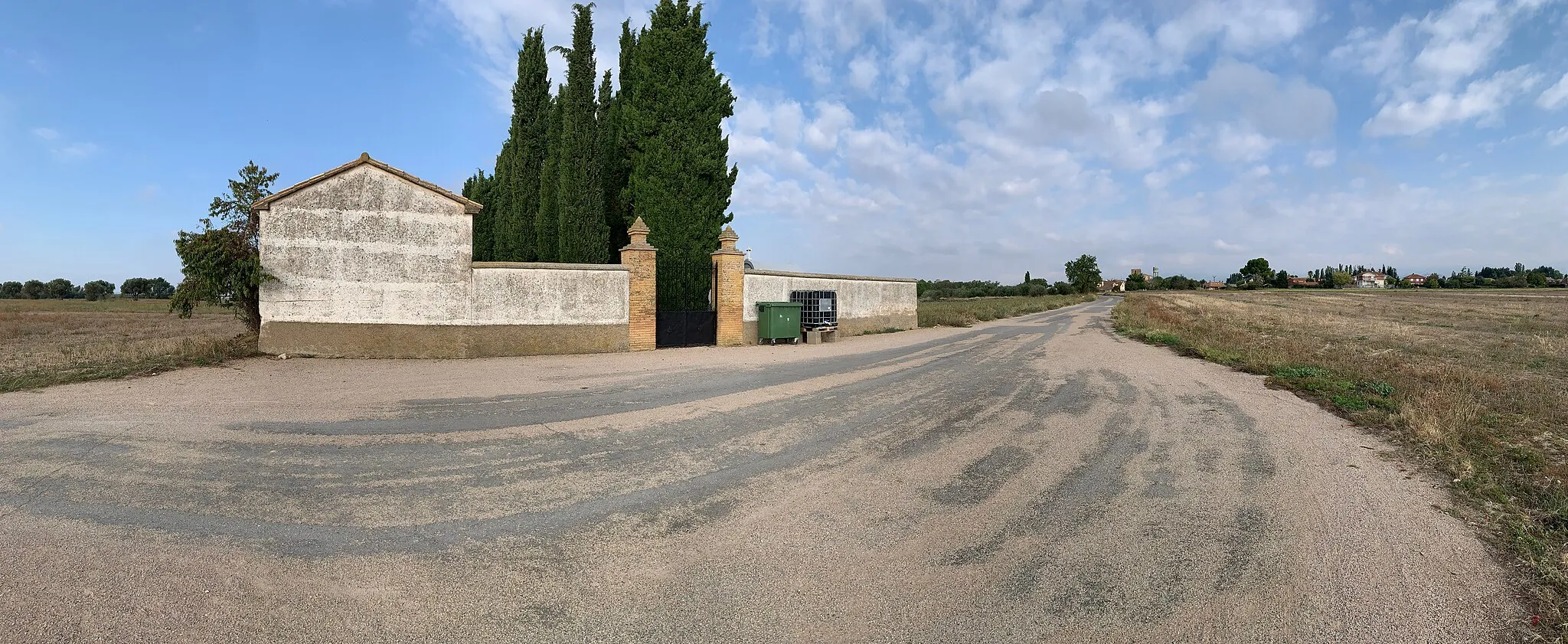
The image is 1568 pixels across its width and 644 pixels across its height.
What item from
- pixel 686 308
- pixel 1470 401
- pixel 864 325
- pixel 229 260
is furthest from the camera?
pixel 864 325

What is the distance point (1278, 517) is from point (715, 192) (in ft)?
52.5

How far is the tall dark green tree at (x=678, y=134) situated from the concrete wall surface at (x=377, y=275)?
20.2 feet

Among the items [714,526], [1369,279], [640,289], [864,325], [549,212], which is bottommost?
[714,526]

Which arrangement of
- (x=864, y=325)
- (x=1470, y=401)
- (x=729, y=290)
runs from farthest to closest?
(x=864, y=325) → (x=729, y=290) → (x=1470, y=401)

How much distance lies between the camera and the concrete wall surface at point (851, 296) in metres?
15.4

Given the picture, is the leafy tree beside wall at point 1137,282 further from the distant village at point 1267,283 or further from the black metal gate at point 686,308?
the black metal gate at point 686,308

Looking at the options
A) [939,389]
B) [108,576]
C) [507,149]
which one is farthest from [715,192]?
[108,576]

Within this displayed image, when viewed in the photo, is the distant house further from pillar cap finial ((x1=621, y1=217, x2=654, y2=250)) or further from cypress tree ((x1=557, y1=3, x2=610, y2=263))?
pillar cap finial ((x1=621, y1=217, x2=654, y2=250))

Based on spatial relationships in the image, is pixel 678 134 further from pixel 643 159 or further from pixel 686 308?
pixel 686 308

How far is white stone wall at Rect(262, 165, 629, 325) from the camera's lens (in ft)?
36.0

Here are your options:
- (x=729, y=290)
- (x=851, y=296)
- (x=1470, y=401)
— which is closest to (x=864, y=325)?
(x=851, y=296)

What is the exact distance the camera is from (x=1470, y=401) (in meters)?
6.91

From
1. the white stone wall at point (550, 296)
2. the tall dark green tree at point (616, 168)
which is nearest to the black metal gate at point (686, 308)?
the white stone wall at point (550, 296)

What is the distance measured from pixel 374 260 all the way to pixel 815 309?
33.2ft
